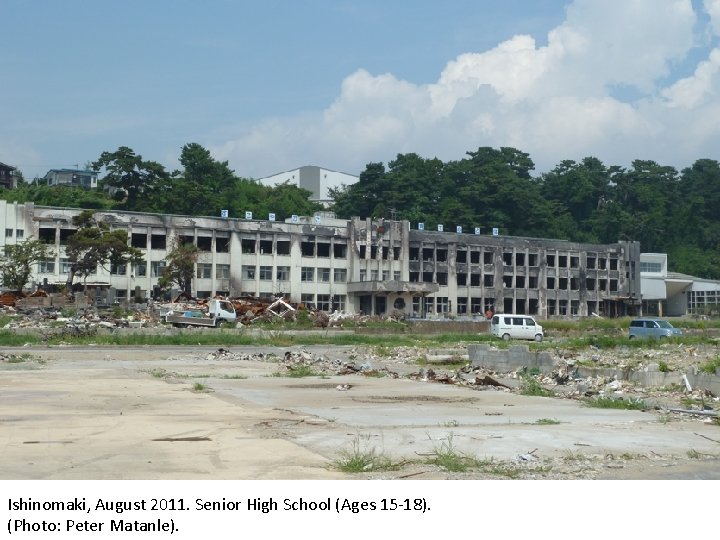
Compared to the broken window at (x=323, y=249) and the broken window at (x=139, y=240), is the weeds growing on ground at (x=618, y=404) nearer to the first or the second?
the broken window at (x=139, y=240)

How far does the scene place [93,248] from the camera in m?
69.4

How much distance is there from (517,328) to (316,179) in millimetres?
91755

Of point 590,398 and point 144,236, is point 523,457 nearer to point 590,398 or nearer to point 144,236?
point 590,398

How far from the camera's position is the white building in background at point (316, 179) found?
473 feet

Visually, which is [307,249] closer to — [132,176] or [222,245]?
[222,245]

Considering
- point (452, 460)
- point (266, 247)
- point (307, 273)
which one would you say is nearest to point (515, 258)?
point (307, 273)

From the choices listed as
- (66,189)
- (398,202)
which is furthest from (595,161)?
(66,189)

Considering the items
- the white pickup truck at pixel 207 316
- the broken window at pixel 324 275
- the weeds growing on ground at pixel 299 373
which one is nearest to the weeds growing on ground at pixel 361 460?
the weeds growing on ground at pixel 299 373

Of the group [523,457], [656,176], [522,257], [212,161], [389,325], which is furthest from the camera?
[656,176]

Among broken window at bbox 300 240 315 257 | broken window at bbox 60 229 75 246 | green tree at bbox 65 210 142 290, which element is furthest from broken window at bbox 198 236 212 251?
broken window at bbox 60 229 75 246

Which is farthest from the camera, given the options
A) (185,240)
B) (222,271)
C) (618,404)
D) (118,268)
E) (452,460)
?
(222,271)

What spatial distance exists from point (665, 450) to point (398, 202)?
349 ft

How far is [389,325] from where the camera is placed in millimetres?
65312

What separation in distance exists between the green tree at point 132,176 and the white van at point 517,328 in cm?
5517
